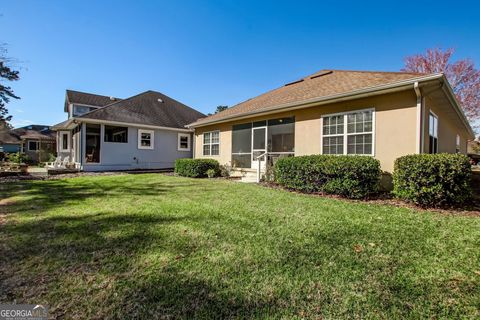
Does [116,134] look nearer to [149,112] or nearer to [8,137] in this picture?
[149,112]

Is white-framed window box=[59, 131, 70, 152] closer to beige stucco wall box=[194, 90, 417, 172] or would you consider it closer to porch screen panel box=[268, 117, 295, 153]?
porch screen panel box=[268, 117, 295, 153]

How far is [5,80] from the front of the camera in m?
12.1

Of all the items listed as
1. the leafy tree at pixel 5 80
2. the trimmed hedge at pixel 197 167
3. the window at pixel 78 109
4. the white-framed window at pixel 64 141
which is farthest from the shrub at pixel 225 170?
the window at pixel 78 109

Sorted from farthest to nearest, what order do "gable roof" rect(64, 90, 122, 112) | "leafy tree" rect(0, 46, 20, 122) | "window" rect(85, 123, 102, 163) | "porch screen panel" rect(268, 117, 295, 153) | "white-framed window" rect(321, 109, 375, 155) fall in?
"gable roof" rect(64, 90, 122, 112)
"window" rect(85, 123, 102, 163)
"leafy tree" rect(0, 46, 20, 122)
"porch screen panel" rect(268, 117, 295, 153)
"white-framed window" rect(321, 109, 375, 155)

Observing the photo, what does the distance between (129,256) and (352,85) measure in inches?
327

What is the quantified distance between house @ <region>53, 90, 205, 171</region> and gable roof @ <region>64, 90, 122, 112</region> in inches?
224

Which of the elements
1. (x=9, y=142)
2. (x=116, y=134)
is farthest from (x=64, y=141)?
(x=9, y=142)

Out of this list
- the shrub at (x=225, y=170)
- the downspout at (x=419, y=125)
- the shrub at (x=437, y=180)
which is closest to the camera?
the shrub at (x=437, y=180)

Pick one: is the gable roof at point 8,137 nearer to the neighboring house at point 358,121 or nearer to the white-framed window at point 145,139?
the white-framed window at point 145,139

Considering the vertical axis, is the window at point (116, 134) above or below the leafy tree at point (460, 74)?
below

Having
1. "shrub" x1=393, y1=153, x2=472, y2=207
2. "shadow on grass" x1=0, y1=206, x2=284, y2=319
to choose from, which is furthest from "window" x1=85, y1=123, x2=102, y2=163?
→ "shrub" x1=393, y1=153, x2=472, y2=207

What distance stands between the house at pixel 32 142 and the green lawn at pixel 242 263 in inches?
1014

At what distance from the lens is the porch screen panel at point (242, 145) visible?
11375mm

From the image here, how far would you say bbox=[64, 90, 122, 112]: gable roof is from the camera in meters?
22.9
